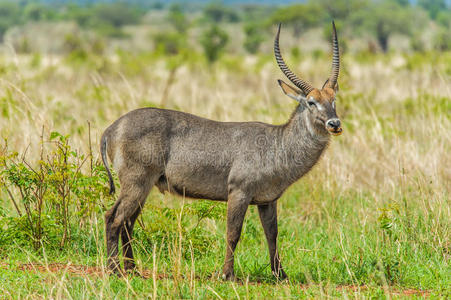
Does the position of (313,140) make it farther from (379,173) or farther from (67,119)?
(67,119)

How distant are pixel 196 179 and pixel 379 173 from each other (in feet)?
12.3

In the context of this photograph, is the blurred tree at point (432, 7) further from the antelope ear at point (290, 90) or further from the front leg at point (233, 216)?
the front leg at point (233, 216)

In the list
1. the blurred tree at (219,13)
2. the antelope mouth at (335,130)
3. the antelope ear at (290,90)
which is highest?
the blurred tree at (219,13)

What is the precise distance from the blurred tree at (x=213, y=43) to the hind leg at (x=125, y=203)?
63.4ft

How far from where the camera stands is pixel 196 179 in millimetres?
6086

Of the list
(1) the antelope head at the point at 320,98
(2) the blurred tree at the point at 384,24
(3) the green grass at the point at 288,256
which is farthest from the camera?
(2) the blurred tree at the point at 384,24

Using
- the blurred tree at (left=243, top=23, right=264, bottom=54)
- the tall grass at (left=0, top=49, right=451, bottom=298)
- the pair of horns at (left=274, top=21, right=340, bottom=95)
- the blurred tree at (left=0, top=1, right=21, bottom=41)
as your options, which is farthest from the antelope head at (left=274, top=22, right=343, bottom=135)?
the blurred tree at (left=0, top=1, right=21, bottom=41)

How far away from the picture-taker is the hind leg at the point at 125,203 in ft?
19.8

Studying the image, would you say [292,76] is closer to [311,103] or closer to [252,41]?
[311,103]

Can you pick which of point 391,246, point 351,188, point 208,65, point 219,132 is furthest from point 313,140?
point 208,65

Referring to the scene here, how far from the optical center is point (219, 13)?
11300cm

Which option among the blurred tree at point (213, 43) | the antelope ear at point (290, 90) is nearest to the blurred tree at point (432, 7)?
the blurred tree at point (213, 43)

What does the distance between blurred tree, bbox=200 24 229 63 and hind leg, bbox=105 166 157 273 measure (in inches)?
761

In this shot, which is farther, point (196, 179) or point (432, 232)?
point (432, 232)
